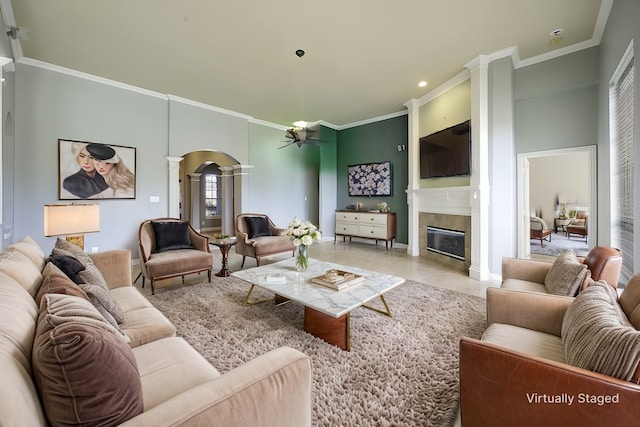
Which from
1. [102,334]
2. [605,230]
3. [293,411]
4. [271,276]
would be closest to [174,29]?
[271,276]

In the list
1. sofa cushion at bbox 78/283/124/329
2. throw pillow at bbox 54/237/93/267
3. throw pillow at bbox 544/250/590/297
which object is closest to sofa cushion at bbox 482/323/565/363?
throw pillow at bbox 544/250/590/297

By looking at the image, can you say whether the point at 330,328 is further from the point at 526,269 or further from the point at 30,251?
the point at 30,251

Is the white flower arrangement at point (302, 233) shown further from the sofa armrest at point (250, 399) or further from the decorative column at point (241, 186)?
the decorative column at point (241, 186)

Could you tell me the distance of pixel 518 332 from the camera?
1.61 meters

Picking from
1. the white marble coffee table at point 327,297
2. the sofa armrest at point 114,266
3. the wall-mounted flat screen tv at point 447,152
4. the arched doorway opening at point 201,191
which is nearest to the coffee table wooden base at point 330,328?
the white marble coffee table at point 327,297

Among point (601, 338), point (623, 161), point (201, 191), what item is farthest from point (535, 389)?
point (201, 191)

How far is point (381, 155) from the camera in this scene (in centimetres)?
671

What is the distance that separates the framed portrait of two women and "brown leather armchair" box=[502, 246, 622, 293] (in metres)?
5.42

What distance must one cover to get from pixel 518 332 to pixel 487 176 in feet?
9.59

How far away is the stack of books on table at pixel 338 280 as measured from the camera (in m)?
2.42

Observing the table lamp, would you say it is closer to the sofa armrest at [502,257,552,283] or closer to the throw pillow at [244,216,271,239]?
the throw pillow at [244,216,271,239]

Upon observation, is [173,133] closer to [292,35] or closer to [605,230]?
[292,35]

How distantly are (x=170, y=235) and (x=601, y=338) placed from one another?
4159 millimetres

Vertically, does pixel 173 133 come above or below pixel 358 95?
below
